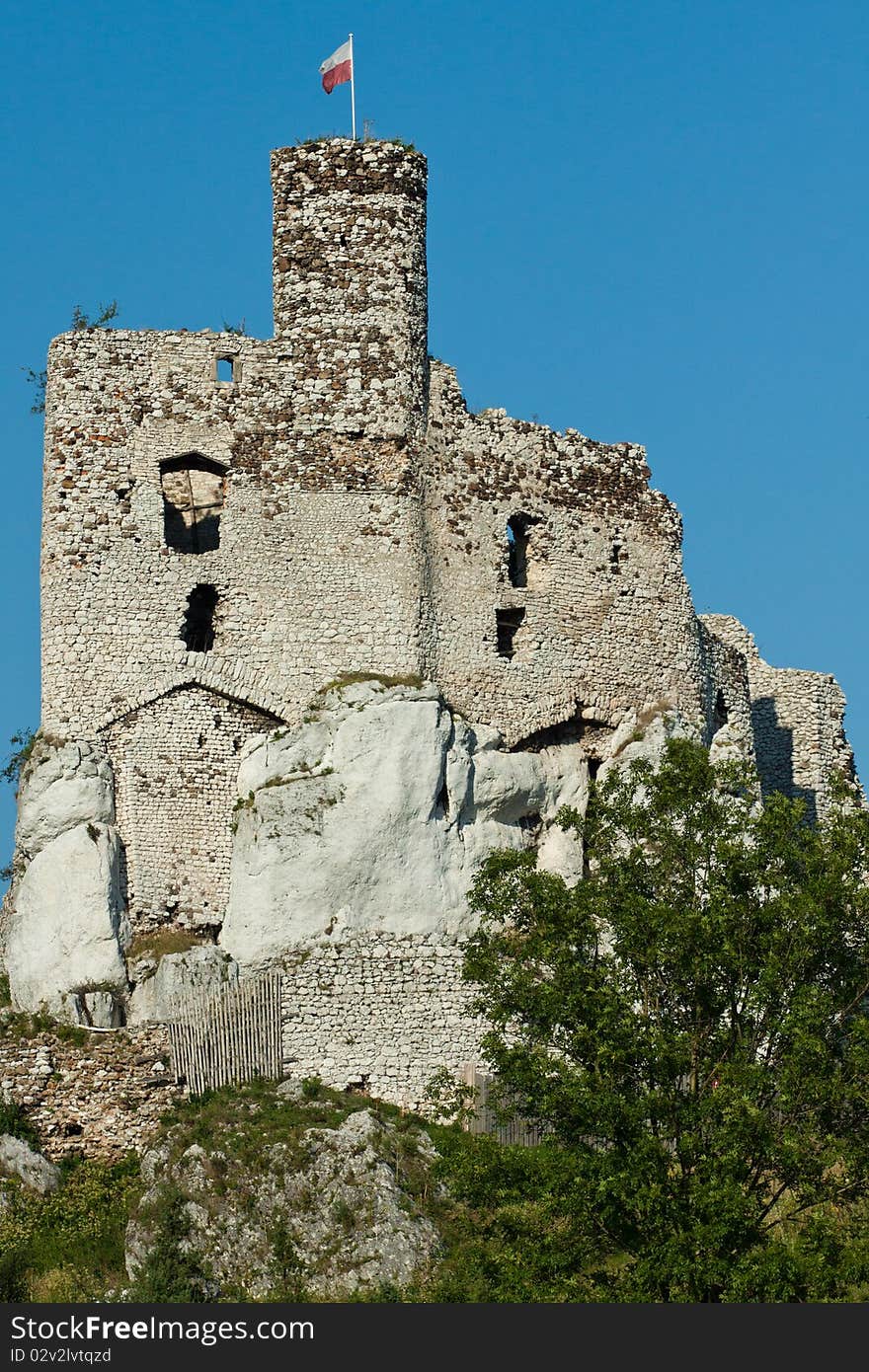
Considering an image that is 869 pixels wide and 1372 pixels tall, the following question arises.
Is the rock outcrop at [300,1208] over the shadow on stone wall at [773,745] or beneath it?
beneath

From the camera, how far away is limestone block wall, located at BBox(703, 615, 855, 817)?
195 ft

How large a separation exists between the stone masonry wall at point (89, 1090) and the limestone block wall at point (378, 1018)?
6.56 feet

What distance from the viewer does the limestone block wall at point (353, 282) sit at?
4981 cm

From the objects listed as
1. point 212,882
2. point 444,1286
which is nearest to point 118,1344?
point 444,1286

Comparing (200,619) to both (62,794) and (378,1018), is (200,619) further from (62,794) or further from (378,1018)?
(378,1018)

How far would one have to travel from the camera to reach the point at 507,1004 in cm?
3934

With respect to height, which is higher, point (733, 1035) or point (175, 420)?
point (175, 420)

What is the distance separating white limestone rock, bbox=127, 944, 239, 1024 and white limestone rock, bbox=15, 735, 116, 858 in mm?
2457

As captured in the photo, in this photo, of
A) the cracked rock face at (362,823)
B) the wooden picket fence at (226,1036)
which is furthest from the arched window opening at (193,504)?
the wooden picket fence at (226,1036)

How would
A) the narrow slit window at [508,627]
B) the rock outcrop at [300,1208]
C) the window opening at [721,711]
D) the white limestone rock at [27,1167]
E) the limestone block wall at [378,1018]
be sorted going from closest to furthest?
the rock outcrop at [300,1208] → the white limestone rock at [27,1167] → the limestone block wall at [378,1018] → the narrow slit window at [508,627] → the window opening at [721,711]

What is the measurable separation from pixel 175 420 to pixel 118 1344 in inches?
752

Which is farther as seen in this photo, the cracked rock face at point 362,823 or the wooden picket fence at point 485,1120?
the cracked rock face at point 362,823

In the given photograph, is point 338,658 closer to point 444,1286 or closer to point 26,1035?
point 26,1035

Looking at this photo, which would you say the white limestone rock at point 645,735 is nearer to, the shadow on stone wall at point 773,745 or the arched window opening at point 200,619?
the arched window opening at point 200,619
